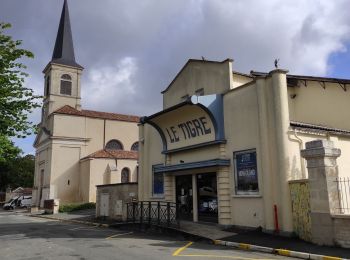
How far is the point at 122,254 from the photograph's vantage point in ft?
37.7

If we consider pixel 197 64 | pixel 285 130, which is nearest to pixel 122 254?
pixel 285 130

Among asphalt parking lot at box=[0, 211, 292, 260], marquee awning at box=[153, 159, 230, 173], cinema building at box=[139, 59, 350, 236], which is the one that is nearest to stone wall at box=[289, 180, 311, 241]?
cinema building at box=[139, 59, 350, 236]

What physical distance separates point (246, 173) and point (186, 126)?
16.7 feet

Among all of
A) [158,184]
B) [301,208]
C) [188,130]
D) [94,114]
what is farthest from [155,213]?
[94,114]

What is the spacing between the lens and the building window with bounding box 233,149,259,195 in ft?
54.6

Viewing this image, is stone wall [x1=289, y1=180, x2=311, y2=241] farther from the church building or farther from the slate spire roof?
the slate spire roof

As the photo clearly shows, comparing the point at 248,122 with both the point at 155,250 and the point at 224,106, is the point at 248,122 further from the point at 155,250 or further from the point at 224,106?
the point at 155,250

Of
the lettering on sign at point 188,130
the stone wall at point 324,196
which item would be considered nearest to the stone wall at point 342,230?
the stone wall at point 324,196

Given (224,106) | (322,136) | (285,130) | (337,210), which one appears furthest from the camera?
(224,106)

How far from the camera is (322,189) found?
41.7 feet

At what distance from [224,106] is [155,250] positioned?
8678 millimetres

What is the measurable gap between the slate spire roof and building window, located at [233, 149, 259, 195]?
39.5 m

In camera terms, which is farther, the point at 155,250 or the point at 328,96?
the point at 328,96

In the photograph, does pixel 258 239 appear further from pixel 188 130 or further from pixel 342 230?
pixel 188 130
